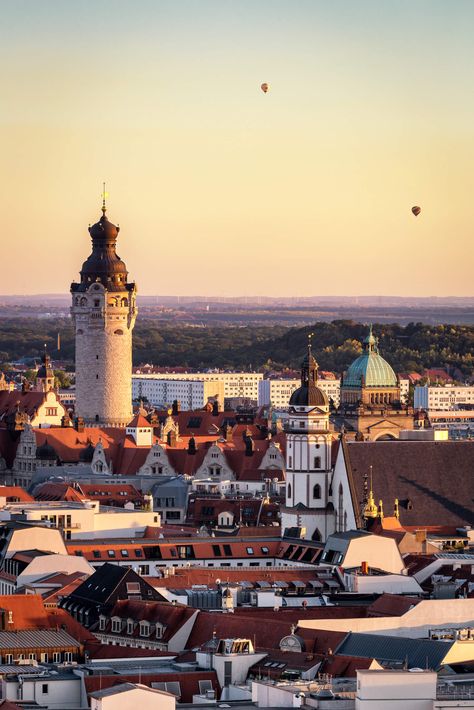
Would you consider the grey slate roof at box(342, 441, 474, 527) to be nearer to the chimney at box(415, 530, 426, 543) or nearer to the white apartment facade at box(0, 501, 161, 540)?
the chimney at box(415, 530, 426, 543)

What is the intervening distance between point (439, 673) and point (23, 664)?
34.4 feet

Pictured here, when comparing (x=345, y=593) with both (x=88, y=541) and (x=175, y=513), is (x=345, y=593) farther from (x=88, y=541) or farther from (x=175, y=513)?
(x=175, y=513)

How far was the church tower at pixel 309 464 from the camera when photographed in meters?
109

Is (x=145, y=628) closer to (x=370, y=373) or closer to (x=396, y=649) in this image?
(x=396, y=649)

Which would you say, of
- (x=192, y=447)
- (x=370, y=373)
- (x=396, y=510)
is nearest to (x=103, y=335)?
(x=192, y=447)

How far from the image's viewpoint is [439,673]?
65750mm

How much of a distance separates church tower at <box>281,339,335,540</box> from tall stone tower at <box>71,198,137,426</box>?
186 ft

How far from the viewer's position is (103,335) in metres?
168

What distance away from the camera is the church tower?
108625 mm

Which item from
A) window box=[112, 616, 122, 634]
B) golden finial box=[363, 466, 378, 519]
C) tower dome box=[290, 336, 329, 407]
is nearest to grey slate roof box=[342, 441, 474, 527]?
golden finial box=[363, 466, 378, 519]

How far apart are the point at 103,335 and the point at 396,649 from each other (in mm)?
99005

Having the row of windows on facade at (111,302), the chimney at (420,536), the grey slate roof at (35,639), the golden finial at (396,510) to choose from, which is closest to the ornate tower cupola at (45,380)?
the row of windows on facade at (111,302)

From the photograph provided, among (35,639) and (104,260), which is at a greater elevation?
(104,260)

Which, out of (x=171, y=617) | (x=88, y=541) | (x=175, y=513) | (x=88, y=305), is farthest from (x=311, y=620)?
(x=88, y=305)
